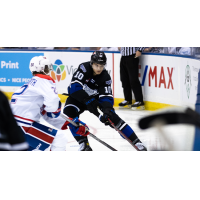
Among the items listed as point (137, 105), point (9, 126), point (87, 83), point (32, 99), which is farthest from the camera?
point (137, 105)

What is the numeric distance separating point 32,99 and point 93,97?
0.87 m

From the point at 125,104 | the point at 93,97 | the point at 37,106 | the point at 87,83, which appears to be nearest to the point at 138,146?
the point at 93,97

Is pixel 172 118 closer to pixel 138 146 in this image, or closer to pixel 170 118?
pixel 170 118

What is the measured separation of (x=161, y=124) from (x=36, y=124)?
4.95ft

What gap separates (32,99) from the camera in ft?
7.96

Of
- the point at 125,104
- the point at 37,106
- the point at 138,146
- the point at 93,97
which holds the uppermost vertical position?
the point at 37,106

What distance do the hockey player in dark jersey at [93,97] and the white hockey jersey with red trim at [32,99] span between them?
665 mm

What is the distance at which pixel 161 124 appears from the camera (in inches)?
44.1

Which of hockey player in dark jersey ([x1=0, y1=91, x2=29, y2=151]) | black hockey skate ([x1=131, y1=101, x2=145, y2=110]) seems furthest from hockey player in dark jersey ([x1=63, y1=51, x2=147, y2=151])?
black hockey skate ([x1=131, y1=101, x2=145, y2=110])

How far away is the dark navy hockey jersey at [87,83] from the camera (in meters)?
3.12

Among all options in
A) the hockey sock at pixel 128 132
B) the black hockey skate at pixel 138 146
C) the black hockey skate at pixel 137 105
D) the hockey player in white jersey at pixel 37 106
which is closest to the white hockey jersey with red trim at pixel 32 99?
the hockey player in white jersey at pixel 37 106

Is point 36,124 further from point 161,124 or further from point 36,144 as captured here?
point 161,124

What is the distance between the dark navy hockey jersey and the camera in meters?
3.12

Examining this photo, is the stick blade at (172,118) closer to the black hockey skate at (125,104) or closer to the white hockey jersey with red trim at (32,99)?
the white hockey jersey with red trim at (32,99)
